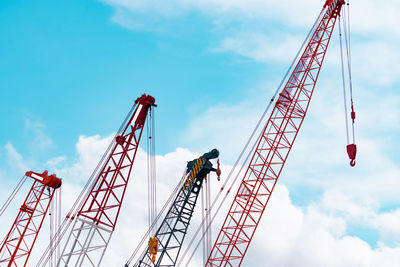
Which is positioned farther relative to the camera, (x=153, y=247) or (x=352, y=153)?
(x=153, y=247)

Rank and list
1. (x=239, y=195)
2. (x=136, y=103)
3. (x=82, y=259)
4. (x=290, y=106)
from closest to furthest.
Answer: (x=82, y=259), (x=136, y=103), (x=239, y=195), (x=290, y=106)

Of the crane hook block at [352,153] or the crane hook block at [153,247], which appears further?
the crane hook block at [153,247]

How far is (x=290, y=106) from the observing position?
50031 mm

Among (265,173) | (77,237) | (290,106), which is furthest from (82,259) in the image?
(290,106)

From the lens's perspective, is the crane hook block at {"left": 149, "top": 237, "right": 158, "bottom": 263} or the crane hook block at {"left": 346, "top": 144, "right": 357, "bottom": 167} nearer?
the crane hook block at {"left": 346, "top": 144, "right": 357, "bottom": 167}

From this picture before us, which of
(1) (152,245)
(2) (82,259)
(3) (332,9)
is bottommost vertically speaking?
(2) (82,259)

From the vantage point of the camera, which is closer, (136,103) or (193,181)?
(136,103)

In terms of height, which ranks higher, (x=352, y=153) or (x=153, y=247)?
(x=352, y=153)

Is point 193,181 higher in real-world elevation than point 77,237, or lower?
higher

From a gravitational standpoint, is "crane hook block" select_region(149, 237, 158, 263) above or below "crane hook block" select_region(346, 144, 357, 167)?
below

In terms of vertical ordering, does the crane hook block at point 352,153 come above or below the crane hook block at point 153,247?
above

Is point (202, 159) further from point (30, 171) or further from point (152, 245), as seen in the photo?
point (30, 171)

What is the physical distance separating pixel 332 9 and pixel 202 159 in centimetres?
2504

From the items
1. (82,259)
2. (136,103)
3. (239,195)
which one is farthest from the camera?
(239,195)
